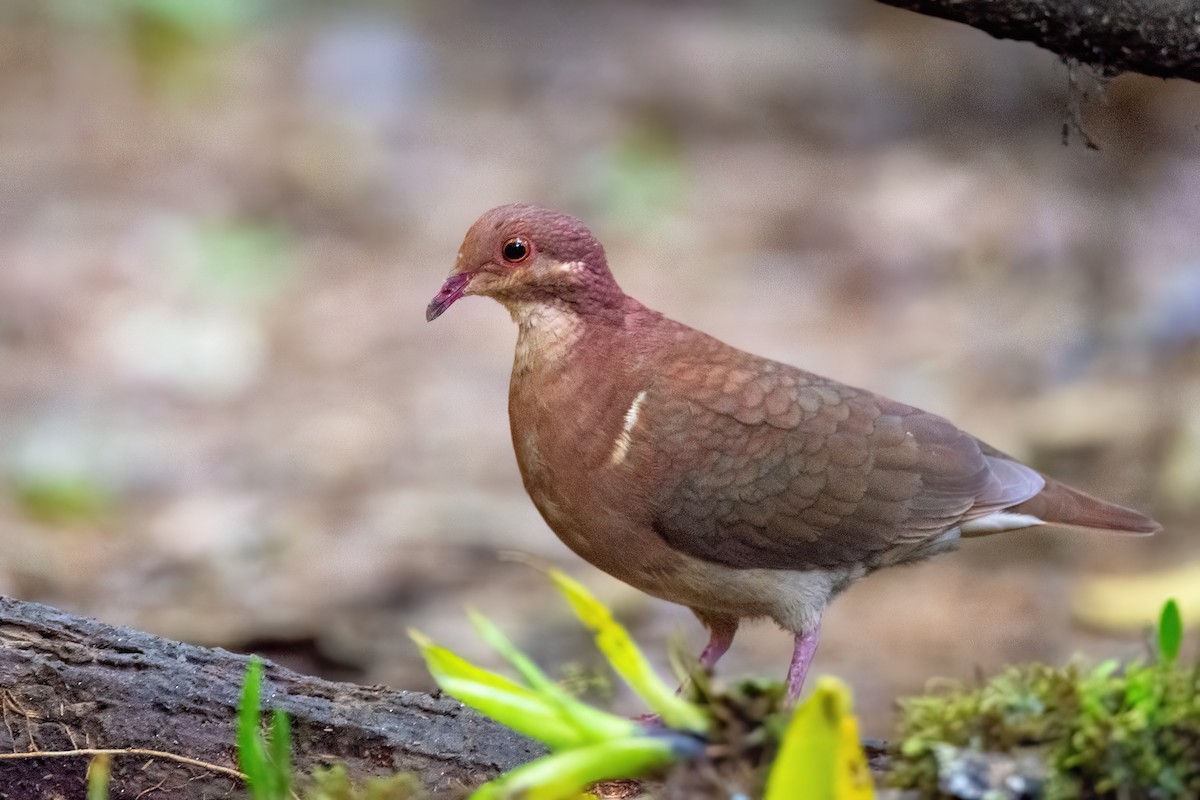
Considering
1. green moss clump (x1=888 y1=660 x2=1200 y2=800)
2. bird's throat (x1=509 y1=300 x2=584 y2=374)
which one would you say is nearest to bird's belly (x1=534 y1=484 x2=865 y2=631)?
bird's throat (x1=509 y1=300 x2=584 y2=374)

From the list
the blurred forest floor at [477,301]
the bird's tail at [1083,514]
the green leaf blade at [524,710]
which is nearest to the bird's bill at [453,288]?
the blurred forest floor at [477,301]

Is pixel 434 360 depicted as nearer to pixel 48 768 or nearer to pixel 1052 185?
pixel 1052 185

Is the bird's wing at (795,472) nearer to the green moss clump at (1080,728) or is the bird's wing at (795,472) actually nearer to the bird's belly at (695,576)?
the bird's belly at (695,576)

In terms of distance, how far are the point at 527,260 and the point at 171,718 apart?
4.88 feet

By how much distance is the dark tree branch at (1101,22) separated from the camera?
11.4ft

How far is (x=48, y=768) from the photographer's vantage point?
11.2 ft

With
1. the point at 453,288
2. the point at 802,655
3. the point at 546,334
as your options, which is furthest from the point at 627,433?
the point at 802,655

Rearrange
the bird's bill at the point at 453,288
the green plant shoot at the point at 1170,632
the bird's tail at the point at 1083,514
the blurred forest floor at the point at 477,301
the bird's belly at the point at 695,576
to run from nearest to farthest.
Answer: the green plant shoot at the point at 1170,632 < the bird's belly at the point at 695,576 < the bird's bill at the point at 453,288 < the bird's tail at the point at 1083,514 < the blurred forest floor at the point at 477,301

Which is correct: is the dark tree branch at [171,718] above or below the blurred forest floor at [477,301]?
below

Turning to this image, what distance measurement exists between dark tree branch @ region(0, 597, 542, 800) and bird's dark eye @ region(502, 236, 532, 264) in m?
1.20

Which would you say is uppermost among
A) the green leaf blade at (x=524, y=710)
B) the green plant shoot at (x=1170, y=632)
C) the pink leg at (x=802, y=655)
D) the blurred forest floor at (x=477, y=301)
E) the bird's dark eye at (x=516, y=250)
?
the blurred forest floor at (x=477, y=301)

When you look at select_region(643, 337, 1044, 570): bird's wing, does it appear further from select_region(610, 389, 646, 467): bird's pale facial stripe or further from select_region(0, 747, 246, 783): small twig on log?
select_region(0, 747, 246, 783): small twig on log

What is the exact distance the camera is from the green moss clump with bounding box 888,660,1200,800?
2.53 metres

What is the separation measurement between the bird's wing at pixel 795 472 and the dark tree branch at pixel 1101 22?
1.13 m
